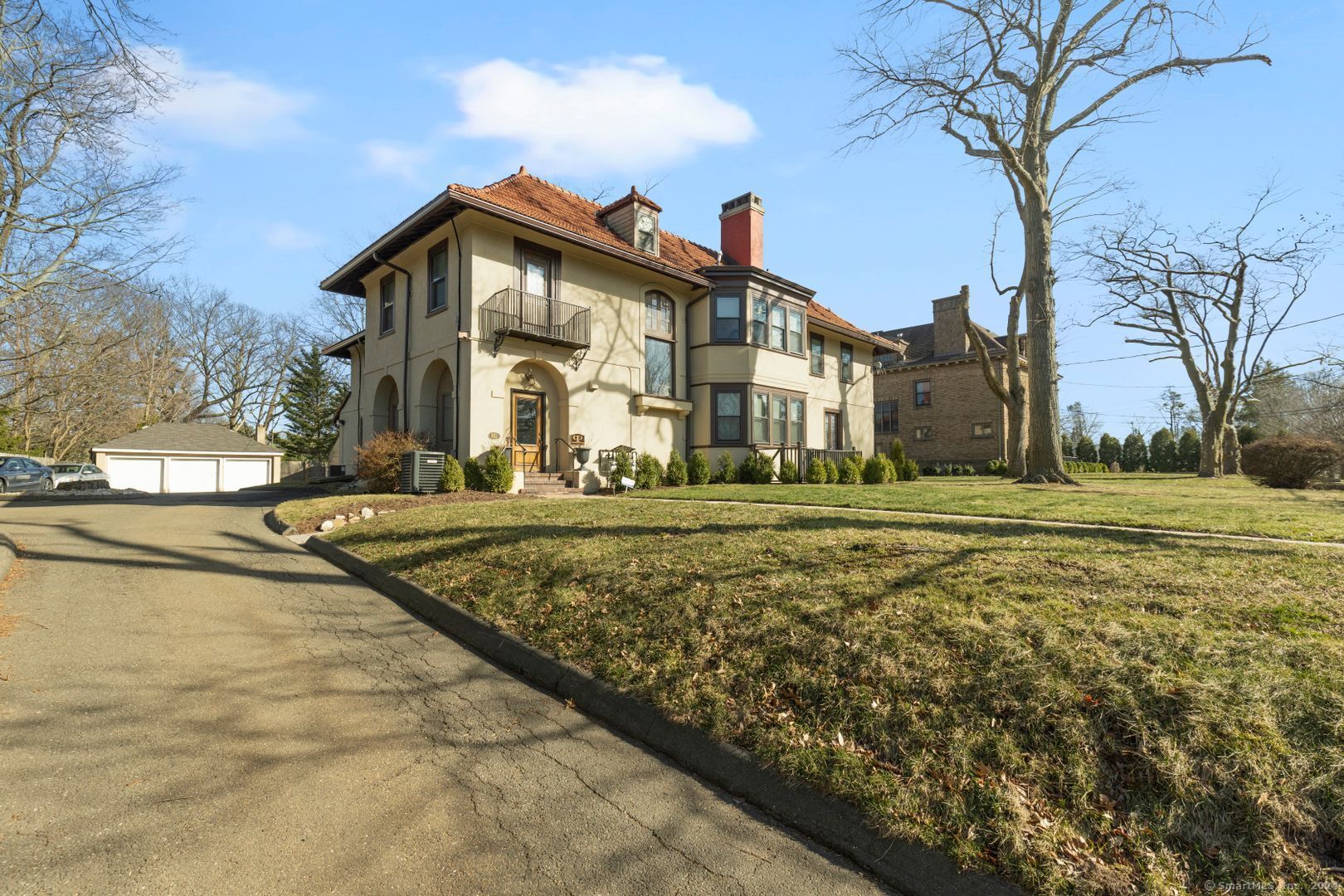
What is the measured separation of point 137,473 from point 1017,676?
126ft

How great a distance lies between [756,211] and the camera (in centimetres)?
2094

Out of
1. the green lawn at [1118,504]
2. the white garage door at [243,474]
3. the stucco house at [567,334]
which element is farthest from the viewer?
the white garage door at [243,474]

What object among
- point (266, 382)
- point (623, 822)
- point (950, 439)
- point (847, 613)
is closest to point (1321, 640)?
point (847, 613)

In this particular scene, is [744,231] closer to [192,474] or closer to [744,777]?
[744,777]

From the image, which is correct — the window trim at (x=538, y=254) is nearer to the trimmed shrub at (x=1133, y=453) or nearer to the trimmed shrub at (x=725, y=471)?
the trimmed shrub at (x=725, y=471)

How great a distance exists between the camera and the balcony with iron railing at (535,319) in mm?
13797

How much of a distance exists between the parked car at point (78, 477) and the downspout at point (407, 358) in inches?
640

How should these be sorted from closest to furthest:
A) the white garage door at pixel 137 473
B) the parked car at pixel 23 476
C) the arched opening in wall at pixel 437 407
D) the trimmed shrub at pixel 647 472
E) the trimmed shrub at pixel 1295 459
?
the arched opening in wall at pixel 437 407
the trimmed shrub at pixel 1295 459
the trimmed shrub at pixel 647 472
the parked car at pixel 23 476
the white garage door at pixel 137 473

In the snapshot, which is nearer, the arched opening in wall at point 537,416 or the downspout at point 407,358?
the arched opening in wall at point 537,416

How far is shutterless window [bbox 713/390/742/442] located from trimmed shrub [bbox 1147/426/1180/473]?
38945 millimetres

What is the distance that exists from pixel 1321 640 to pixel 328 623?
6656 mm

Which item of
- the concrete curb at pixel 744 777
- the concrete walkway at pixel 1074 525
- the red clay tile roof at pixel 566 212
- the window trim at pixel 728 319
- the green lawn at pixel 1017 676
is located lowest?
the concrete curb at pixel 744 777

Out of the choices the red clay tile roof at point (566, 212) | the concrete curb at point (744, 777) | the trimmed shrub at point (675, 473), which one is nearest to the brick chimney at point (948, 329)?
the red clay tile roof at point (566, 212)

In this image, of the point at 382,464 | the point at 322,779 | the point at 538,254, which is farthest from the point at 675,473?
the point at 322,779
